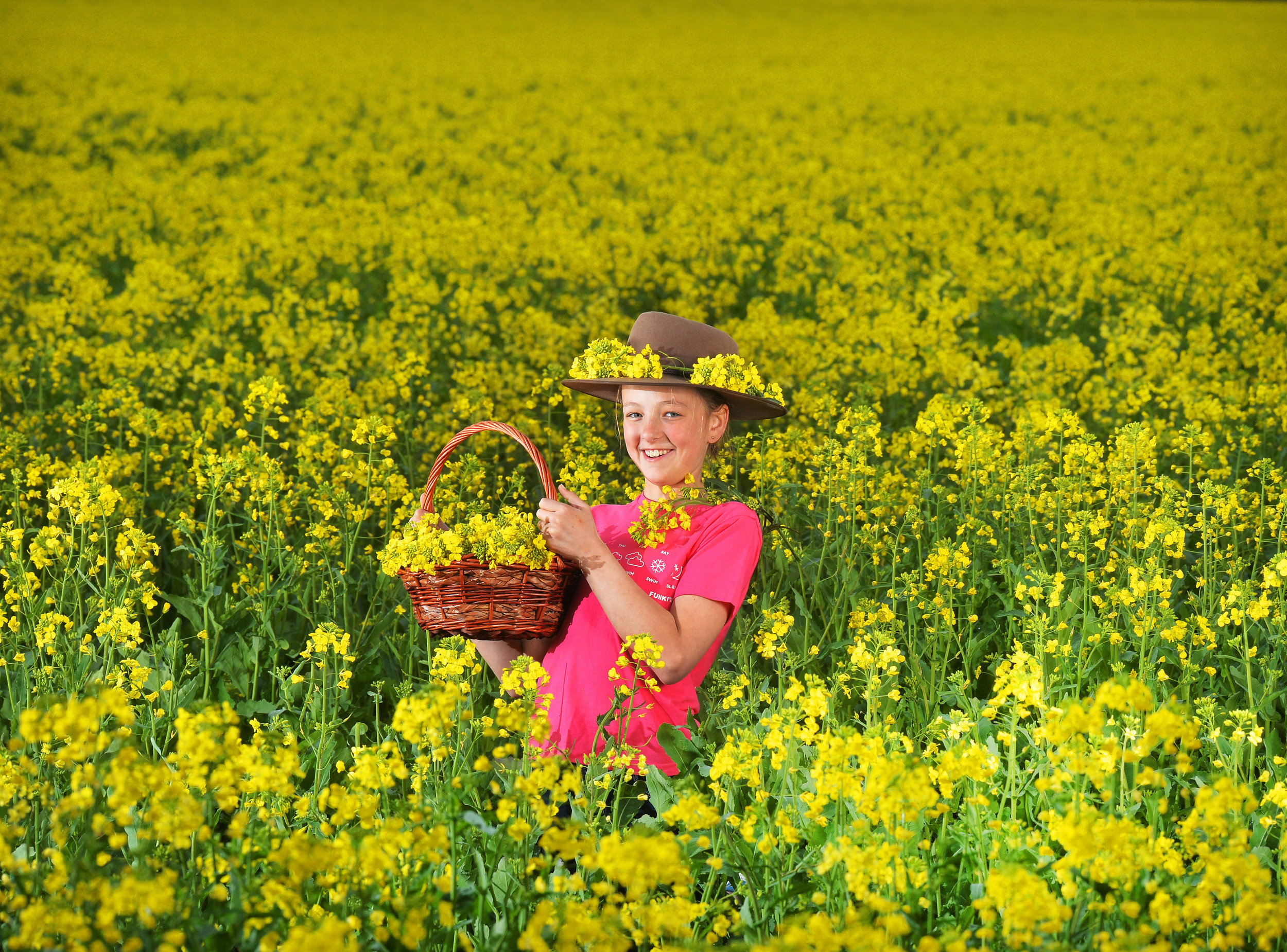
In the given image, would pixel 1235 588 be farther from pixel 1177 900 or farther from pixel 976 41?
pixel 976 41

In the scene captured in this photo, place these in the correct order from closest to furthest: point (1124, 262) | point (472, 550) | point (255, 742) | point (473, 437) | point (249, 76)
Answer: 1. point (255, 742)
2. point (472, 550)
3. point (473, 437)
4. point (1124, 262)
5. point (249, 76)

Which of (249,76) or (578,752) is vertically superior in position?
(249,76)

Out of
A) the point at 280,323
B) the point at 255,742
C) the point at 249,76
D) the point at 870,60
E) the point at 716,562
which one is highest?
the point at 870,60

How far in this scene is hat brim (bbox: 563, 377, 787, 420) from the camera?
3535mm

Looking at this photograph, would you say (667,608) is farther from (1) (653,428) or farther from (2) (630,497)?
(2) (630,497)

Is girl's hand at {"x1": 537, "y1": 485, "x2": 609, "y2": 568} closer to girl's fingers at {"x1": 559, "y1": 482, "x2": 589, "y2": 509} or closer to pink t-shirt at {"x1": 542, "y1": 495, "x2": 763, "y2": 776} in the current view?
girl's fingers at {"x1": 559, "y1": 482, "x2": 589, "y2": 509}

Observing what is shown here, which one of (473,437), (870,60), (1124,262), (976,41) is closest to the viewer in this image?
(473,437)

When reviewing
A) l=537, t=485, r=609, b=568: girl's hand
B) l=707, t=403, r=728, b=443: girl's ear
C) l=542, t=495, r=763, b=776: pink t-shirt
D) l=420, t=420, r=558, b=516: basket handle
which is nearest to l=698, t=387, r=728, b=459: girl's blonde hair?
l=707, t=403, r=728, b=443: girl's ear

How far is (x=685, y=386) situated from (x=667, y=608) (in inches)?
27.1

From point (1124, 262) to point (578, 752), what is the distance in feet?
30.6

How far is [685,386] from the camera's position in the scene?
3.59m

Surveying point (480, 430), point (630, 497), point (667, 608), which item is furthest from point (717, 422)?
point (630, 497)

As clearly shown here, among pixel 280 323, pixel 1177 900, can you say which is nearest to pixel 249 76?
pixel 280 323

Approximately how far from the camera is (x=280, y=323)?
7.78 meters
